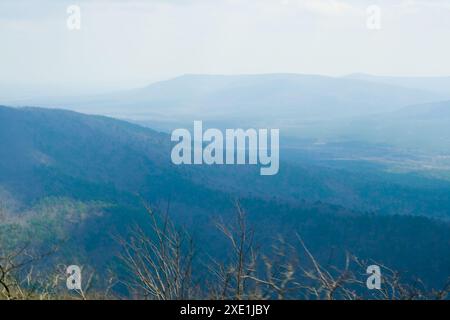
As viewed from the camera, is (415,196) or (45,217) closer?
Answer: (45,217)

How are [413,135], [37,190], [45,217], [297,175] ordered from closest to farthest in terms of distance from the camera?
[45,217], [37,190], [297,175], [413,135]

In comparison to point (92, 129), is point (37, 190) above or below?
below

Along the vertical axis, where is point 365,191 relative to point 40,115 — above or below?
below

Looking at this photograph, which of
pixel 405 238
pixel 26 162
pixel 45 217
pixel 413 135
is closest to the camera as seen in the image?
pixel 405 238

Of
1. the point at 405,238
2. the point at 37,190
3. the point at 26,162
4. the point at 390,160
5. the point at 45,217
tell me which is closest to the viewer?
the point at 405,238
